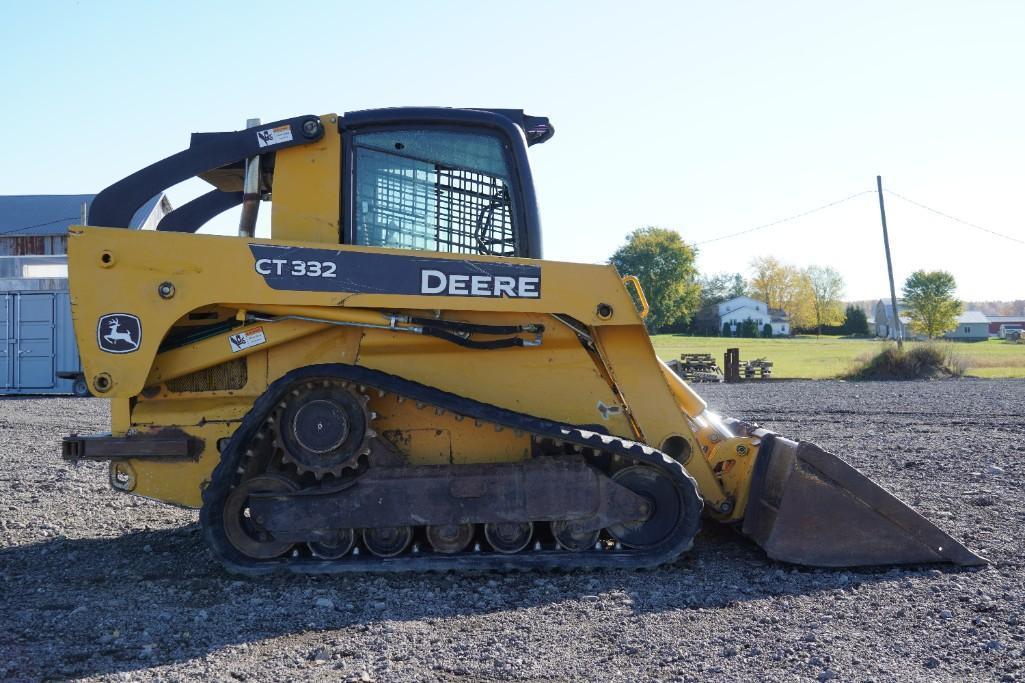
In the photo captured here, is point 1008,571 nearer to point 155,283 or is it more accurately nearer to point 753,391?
point 155,283

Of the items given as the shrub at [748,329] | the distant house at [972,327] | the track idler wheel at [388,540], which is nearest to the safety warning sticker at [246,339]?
the track idler wheel at [388,540]

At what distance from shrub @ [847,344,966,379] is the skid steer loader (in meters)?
25.6

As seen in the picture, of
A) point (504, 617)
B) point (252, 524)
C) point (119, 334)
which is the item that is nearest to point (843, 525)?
point (504, 617)

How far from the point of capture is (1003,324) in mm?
143000

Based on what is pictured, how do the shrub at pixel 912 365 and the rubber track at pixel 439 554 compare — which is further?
the shrub at pixel 912 365

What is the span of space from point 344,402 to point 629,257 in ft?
283

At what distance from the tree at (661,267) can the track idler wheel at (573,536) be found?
272ft

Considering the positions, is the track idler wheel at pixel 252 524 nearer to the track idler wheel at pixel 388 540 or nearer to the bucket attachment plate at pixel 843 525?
the track idler wheel at pixel 388 540

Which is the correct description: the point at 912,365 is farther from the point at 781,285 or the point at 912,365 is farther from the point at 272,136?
the point at 781,285

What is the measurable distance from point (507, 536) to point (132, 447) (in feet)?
7.63

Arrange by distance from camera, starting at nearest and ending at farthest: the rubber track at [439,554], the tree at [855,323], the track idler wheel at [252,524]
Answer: the rubber track at [439,554] → the track idler wheel at [252,524] → the tree at [855,323]

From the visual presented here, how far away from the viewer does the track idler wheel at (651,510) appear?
18.3ft

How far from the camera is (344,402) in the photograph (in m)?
5.46

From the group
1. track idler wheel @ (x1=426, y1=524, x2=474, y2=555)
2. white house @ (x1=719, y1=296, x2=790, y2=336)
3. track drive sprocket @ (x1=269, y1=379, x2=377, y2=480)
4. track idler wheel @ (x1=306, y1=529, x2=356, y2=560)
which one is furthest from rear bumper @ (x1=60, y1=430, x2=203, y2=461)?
white house @ (x1=719, y1=296, x2=790, y2=336)
